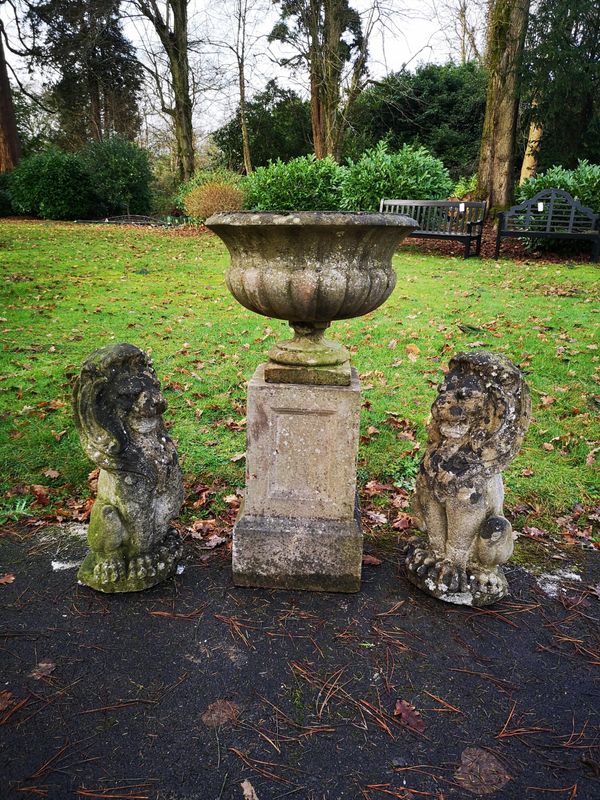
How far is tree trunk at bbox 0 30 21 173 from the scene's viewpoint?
19.0 m

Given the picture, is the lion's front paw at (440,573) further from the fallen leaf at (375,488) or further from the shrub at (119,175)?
the shrub at (119,175)

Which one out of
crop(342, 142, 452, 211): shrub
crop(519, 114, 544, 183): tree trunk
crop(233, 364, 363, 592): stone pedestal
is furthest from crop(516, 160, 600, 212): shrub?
crop(233, 364, 363, 592): stone pedestal

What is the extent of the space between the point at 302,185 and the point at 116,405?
12.8 meters

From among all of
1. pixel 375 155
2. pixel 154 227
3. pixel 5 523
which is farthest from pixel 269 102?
pixel 5 523

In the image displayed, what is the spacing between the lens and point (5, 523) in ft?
11.0

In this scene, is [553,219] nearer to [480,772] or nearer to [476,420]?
[476,420]

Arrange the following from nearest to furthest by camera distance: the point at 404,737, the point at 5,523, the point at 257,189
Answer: the point at 404,737 < the point at 5,523 < the point at 257,189

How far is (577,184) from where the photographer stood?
11.0 meters

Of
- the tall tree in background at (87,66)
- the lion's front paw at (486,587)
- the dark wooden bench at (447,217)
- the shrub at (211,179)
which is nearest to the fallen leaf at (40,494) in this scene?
the lion's front paw at (486,587)

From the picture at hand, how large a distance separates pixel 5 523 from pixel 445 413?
279 cm

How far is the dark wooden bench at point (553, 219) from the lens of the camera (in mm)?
10500

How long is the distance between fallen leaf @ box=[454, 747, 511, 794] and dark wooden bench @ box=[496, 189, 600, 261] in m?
10.4

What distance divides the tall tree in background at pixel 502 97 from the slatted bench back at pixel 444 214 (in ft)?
9.81

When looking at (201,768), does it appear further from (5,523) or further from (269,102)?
(269,102)
